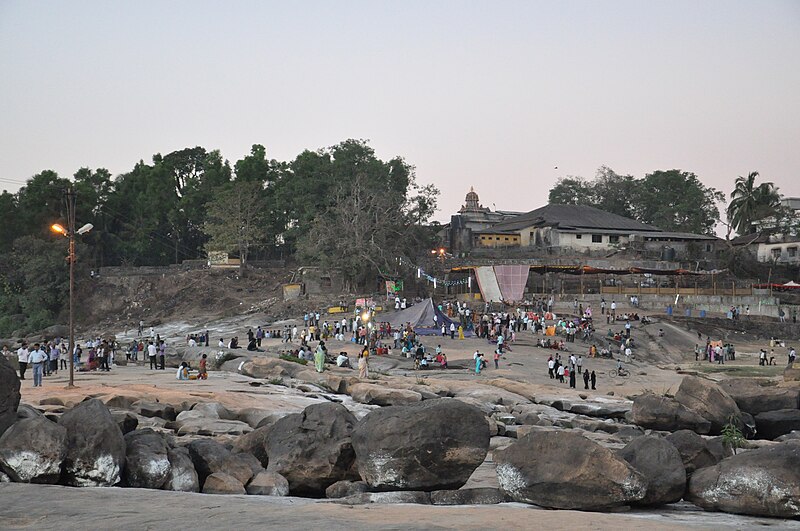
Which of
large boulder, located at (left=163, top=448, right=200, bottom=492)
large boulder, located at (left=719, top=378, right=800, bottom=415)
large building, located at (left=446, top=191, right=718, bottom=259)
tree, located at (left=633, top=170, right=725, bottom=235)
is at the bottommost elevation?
large boulder, located at (left=719, top=378, right=800, bottom=415)

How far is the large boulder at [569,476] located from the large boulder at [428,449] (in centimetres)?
69

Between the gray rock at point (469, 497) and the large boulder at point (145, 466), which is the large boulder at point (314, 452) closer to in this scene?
the large boulder at point (145, 466)

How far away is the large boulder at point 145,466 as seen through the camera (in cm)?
1152

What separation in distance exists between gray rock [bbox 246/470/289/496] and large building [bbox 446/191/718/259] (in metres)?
A: 55.5

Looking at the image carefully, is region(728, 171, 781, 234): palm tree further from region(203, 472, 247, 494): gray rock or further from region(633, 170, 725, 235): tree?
region(203, 472, 247, 494): gray rock

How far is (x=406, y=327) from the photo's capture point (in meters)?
39.2

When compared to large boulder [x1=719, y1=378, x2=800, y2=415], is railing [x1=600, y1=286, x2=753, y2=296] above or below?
above

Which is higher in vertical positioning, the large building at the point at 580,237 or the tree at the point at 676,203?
the tree at the point at 676,203

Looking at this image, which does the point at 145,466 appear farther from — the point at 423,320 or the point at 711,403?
the point at 423,320

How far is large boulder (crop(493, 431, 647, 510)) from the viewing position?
10.7 metres

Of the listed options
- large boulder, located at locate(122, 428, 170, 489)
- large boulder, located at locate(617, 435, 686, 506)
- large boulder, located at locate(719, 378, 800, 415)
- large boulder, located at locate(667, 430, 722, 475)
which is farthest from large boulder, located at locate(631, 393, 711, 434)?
large boulder, located at locate(122, 428, 170, 489)

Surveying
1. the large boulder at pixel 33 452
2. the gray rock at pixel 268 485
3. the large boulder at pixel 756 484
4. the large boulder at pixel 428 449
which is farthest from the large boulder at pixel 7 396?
the large boulder at pixel 756 484

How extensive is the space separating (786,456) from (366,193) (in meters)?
49.0

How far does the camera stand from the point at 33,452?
10930 mm
